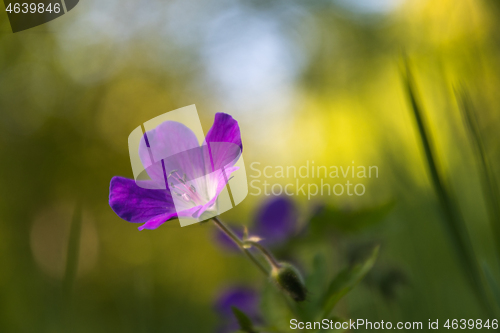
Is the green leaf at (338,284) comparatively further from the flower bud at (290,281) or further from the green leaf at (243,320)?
the green leaf at (243,320)

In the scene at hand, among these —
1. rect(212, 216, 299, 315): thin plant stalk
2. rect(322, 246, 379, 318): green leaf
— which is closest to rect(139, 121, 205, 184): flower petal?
rect(212, 216, 299, 315): thin plant stalk

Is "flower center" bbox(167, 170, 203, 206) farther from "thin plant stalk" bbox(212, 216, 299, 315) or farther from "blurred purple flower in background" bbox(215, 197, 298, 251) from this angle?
"blurred purple flower in background" bbox(215, 197, 298, 251)

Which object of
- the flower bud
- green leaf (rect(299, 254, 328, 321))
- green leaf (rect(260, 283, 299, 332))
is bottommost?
green leaf (rect(260, 283, 299, 332))

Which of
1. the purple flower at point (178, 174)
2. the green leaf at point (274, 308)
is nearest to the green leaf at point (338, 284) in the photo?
the green leaf at point (274, 308)

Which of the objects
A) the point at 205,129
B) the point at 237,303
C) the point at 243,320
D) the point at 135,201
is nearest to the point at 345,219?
the point at 237,303

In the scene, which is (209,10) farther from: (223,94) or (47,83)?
(47,83)

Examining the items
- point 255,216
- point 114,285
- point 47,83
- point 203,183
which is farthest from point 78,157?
point 203,183

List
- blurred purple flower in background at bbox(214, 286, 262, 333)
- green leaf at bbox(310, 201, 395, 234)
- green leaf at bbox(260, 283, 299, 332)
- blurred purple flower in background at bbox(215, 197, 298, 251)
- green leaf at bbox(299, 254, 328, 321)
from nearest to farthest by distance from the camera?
green leaf at bbox(299, 254, 328, 321)
green leaf at bbox(260, 283, 299, 332)
green leaf at bbox(310, 201, 395, 234)
blurred purple flower in background at bbox(214, 286, 262, 333)
blurred purple flower in background at bbox(215, 197, 298, 251)

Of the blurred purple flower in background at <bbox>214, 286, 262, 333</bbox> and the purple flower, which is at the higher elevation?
the purple flower
